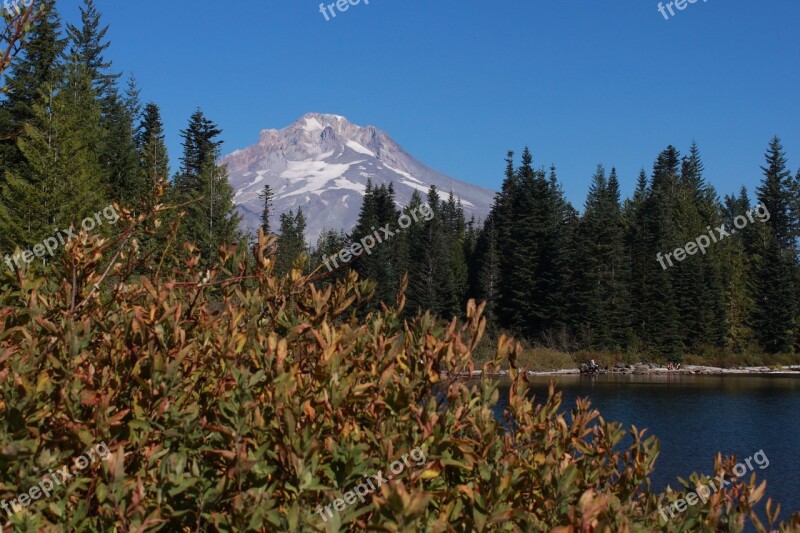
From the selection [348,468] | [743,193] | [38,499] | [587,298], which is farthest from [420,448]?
[743,193]

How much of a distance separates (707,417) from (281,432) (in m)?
28.3

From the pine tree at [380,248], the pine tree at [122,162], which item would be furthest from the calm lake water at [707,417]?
the pine tree at [122,162]

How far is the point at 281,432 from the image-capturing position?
2180mm

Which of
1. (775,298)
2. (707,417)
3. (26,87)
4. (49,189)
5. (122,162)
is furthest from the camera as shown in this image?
(775,298)

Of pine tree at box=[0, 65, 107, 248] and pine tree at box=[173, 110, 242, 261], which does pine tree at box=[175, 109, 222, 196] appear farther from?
pine tree at box=[0, 65, 107, 248]

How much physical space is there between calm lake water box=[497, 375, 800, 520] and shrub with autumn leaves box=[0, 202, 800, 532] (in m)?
12.0

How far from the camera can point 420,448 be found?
7.25 ft

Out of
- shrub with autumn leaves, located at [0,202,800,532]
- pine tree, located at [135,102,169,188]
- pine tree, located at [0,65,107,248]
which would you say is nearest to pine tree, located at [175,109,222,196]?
pine tree, located at [135,102,169,188]

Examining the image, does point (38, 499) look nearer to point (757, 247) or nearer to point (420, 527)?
point (420, 527)

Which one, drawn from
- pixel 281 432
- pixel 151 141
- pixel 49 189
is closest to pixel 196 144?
pixel 151 141

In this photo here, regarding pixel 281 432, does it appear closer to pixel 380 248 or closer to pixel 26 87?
pixel 26 87

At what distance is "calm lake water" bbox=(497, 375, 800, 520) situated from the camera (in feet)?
60.0

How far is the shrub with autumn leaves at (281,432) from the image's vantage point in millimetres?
2037

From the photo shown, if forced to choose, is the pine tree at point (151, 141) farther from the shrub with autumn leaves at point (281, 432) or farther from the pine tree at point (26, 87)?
the shrub with autumn leaves at point (281, 432)
